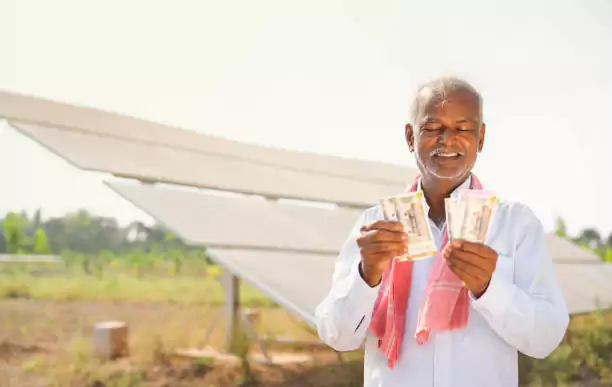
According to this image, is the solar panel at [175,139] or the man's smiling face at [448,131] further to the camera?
the solar panel at [175,139]

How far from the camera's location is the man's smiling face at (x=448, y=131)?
1.17 metres

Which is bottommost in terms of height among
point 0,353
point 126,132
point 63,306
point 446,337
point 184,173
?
point 0,353

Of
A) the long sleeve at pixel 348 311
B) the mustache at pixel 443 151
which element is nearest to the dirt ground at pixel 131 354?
the long sleeve at pixel 348 311

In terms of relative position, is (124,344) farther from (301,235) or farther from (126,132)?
(126,132)

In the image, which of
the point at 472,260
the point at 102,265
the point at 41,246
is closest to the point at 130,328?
the point at 102,265

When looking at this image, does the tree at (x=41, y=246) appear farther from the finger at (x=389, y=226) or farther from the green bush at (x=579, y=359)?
the green bush at (x=579, y=359)

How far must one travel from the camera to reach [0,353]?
10.5 ft

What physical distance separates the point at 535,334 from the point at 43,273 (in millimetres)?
2950

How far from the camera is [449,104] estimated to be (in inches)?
46.0

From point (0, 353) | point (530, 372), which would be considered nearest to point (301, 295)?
point (0, 353)

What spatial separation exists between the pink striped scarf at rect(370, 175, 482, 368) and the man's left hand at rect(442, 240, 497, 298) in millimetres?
100

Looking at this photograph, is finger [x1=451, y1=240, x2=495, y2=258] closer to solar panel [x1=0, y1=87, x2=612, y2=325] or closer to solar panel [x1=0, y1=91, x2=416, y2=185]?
solar panel [x1=0, y1=87, x2=612, y2=325]

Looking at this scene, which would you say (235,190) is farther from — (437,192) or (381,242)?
(381,242)

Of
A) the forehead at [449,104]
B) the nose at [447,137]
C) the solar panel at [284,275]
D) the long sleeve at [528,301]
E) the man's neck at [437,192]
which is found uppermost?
the forehead at [449,104]
